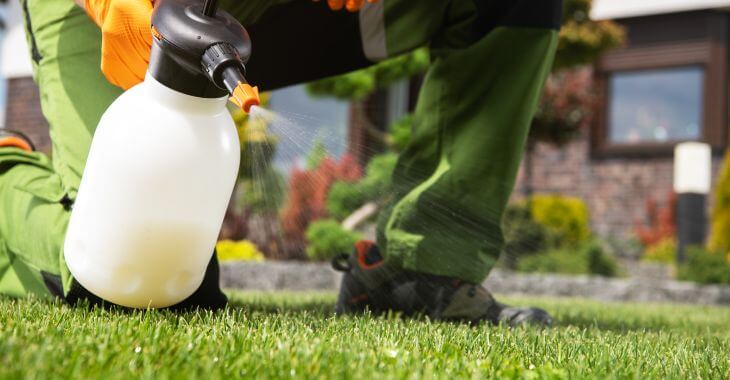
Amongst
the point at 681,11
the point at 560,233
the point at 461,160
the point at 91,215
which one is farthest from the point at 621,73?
the point at 91,215

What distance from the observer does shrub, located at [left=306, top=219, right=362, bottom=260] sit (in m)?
5.82

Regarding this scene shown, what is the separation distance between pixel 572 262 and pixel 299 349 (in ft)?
20.6

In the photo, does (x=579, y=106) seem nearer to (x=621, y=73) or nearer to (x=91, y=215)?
(x=621, y=73)

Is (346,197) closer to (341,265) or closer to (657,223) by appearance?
(341,265)

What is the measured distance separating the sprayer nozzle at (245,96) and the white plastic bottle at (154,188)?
0.61ft

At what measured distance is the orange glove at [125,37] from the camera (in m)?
1.49

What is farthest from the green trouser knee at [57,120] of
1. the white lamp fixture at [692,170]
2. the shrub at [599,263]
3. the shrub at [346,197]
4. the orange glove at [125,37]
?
the white lamp fixture at [692,170]

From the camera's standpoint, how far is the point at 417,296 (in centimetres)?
219

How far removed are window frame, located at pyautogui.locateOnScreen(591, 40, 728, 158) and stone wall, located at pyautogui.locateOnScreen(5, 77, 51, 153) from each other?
21.2 feet

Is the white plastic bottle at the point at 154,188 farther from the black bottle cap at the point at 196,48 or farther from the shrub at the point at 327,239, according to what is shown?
Answer: the shrub at the point at 327,239

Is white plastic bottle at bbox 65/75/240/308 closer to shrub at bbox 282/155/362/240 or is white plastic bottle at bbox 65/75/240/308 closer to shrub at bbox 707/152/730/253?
shrub at bbox 282/155/362/240

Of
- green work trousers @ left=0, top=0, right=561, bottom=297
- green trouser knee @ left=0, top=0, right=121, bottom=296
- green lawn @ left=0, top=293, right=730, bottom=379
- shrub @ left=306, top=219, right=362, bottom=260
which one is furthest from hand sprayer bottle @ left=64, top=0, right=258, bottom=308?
shrub @ left=306, top=219, right=362, bottom=260

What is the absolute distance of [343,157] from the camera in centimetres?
744

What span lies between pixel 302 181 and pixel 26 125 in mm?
3857
